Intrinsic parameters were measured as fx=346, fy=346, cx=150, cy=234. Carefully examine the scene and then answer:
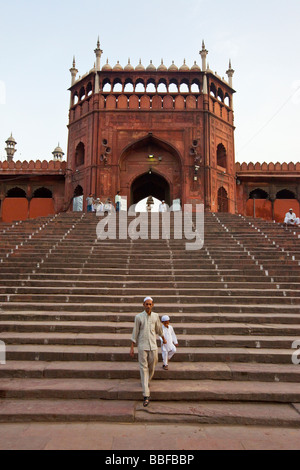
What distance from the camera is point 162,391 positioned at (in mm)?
3912

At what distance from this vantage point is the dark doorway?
2000cm

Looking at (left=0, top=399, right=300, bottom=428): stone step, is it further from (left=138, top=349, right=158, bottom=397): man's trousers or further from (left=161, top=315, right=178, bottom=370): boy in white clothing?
(left=161, top=315, right=178, bottom=370): boy in white clothing

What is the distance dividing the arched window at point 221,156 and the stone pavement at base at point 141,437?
17.2m

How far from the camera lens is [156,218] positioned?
1259 centimetres

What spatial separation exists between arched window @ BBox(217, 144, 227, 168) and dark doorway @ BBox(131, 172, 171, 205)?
320 centimetres

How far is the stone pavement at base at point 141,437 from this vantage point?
297 cm

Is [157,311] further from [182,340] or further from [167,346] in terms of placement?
[167,346]

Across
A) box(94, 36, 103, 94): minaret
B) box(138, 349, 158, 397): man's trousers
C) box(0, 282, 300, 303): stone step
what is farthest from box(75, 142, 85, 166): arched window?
box(138, 349, 158, 397): man's trousers

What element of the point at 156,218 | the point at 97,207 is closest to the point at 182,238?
the point at 156,218

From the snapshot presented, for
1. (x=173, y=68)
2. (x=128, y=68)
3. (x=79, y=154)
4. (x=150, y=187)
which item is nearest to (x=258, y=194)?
(x=150, y=187)

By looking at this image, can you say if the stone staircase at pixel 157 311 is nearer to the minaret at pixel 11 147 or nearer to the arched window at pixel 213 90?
the arched window at pixel 213 90

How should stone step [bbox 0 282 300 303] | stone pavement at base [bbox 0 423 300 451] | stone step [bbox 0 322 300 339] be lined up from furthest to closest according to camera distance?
stone step [bbox 0 282 300 303], stone step [bbox 0 322 300 339], stone pavement at base [bbox 0 423 300 451]

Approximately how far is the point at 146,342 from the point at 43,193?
18.9 m

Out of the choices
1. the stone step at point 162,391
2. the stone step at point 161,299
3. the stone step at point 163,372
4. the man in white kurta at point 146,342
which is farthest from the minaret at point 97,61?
the stone step at point 162,391
